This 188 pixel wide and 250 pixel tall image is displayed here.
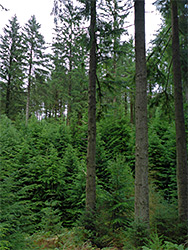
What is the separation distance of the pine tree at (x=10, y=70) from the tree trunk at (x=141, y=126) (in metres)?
18.0

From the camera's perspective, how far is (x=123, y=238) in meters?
4.93

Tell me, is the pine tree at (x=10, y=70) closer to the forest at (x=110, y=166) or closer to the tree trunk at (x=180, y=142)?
the forest at (x=110, y=166)

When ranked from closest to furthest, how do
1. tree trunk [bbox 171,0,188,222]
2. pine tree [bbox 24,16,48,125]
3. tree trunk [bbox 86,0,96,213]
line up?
1. tree trunk [bbox 171,0,188,222]
2. tree trunk [bbox 86,0,96,213]
3. pine tree [bbox 24,16,48,125]

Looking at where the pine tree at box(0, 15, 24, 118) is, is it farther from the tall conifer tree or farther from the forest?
the tall conifer tree

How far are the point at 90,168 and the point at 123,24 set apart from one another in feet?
Answer: 16.1

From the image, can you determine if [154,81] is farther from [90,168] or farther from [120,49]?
[90,168]

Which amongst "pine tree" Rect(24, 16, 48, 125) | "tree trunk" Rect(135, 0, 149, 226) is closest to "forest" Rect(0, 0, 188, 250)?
"tree trunk" Rect(135, 0, 149, 226)

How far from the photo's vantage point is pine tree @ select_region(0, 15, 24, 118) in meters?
20.9

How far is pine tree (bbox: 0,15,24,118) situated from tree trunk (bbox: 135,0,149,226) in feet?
59.0

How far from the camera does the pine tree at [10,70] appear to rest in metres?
20.9

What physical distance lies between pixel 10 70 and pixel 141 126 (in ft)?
67.8

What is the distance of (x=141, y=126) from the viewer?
4.78 metres

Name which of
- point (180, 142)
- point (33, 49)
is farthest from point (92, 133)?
point (33, 49)

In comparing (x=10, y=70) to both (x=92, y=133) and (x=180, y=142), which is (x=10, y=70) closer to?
(x=92, y=133)
